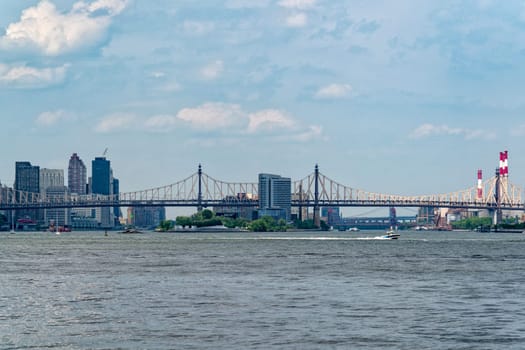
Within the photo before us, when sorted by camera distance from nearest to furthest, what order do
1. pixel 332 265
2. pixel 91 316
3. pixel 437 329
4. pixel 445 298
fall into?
pixel 437 329 < pixel 91 316 < pixel 445 298 < pixel 332 265

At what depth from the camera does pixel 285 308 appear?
3706 cm

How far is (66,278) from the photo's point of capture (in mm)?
53219

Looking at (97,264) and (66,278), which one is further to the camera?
(97,264)

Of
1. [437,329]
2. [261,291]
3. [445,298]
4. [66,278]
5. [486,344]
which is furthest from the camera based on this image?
[66,278]

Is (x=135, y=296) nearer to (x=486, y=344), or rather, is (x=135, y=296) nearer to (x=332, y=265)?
(x=486, y=344)

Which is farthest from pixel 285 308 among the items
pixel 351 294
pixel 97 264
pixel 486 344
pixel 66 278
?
pixel 97 264

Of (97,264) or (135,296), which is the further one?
(97,264)

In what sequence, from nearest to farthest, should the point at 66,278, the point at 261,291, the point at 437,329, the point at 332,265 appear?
the point at 437,329
the point at 261,291
the point at 66,278
the point at 332,265

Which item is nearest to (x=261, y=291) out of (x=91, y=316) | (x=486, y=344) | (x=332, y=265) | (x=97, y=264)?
(x=91, y=316)

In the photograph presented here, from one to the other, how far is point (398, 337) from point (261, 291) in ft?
47.2

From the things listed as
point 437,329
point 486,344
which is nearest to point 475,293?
point 437,329

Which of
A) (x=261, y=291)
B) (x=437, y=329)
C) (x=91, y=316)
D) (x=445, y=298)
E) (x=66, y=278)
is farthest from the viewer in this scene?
(x=66, y=278)

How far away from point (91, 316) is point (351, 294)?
11300 mm

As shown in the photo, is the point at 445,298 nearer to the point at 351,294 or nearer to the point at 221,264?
the point at 351,294
